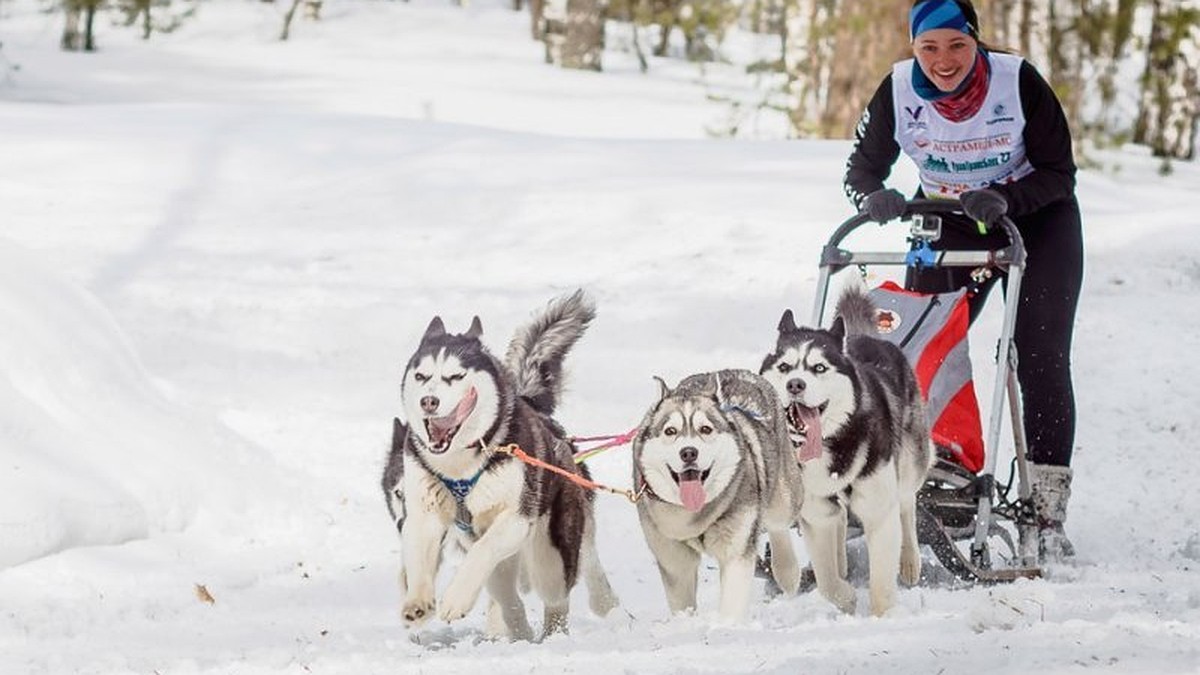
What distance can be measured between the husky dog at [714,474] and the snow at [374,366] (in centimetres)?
17

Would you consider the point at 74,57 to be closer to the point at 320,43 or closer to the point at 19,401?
the point at 320,43

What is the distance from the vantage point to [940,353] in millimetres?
5141

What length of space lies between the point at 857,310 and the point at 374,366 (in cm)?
382

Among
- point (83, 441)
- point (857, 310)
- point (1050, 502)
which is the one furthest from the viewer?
point (83, 441)

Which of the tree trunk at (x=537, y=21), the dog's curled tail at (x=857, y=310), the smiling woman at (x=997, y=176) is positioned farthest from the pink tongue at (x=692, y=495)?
the tree trunk at (x=537, y=21)

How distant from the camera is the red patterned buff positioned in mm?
5012

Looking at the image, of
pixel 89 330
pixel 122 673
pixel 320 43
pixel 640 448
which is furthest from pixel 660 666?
pixel 320 43

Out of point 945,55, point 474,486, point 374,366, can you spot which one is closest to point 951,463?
point 945,55

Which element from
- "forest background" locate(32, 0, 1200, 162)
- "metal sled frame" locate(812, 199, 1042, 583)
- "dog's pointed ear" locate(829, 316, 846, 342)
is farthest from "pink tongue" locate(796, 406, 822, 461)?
"forest background" locate(32, 0, 1200, 162)

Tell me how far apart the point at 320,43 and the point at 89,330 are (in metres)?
23.0

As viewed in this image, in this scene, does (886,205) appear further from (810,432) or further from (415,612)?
(415,612)

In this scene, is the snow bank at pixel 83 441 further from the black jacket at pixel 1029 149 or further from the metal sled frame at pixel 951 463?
the black jacket at pixel 1029 149

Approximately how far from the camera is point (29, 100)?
2039 centimetres

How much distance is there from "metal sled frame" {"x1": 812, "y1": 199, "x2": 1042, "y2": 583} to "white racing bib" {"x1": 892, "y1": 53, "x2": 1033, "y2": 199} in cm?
17
